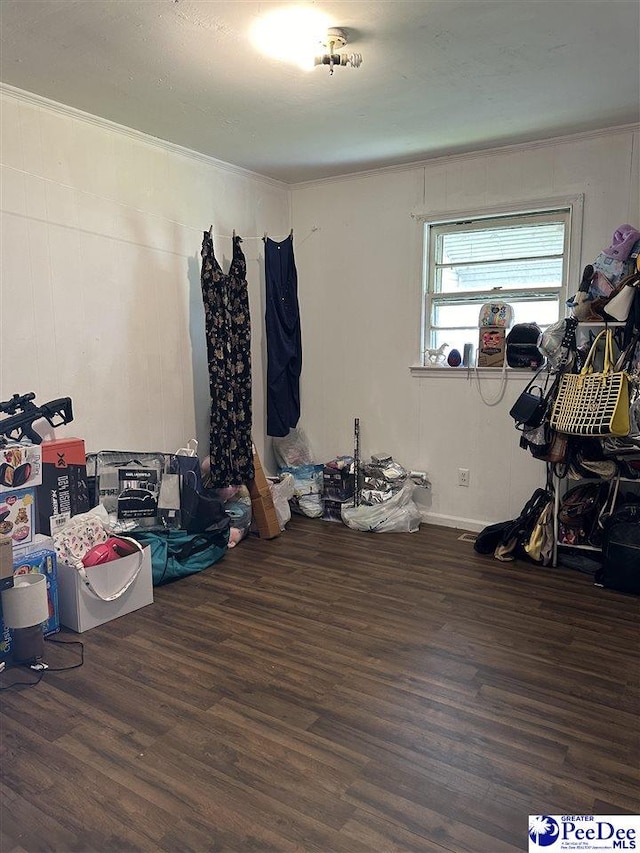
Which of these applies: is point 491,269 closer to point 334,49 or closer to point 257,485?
point 334,49

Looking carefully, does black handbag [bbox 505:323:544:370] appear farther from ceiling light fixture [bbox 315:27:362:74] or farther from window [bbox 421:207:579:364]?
ceiling light fixture [bbox 315:27:362:74]

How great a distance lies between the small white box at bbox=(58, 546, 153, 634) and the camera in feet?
9.02

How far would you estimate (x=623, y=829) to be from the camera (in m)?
1.64

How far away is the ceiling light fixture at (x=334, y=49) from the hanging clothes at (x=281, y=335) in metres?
2.04

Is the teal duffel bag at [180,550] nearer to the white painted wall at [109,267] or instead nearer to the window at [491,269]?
the white painted wall at [109,267]

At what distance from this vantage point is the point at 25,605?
7.85 ft

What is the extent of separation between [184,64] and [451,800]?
2.97 m

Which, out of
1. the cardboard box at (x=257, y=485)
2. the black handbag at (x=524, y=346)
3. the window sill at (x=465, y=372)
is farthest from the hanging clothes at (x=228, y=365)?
the black handbag at (x=524, y=346)

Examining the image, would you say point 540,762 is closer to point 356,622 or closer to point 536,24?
point 356,622

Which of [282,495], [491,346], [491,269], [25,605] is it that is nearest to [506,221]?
[491,269]

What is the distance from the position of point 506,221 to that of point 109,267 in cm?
252

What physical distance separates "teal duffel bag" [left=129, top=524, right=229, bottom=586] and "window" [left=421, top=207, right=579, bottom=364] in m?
1.93

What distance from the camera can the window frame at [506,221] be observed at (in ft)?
12.1

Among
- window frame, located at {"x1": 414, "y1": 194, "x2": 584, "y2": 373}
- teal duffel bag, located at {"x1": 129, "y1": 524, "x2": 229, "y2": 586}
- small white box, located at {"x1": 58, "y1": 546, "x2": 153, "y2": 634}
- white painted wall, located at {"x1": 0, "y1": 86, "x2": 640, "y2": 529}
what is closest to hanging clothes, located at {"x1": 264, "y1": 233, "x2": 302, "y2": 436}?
white painted wall, located at {"x1": 0, "y1": 86, "x2": 640, "y2": 529}
